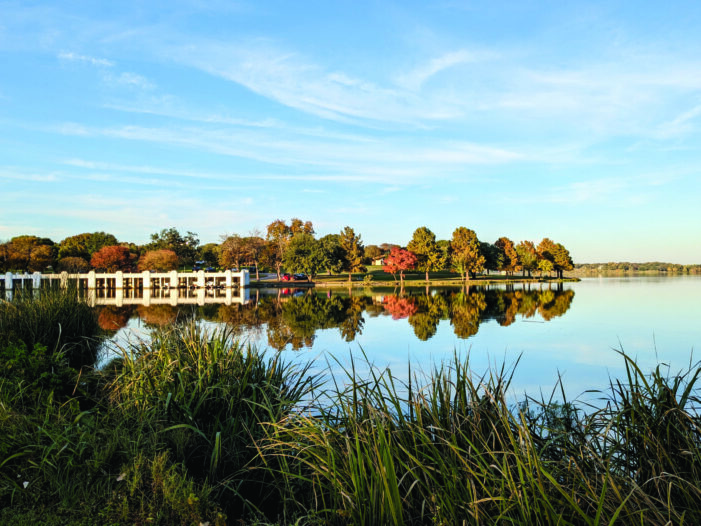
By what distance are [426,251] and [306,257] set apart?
46.8 ft

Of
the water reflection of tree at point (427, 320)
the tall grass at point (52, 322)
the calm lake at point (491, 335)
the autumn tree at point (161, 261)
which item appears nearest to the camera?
the tall grass at point (52, 322)

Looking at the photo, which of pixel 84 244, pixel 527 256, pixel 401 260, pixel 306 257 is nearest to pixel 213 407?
pixel 306 257

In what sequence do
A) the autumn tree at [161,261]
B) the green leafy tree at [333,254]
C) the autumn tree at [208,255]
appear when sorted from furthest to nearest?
the autumn tree at [208,255]
the autumn tree at [161,261]
the green leafy tree at [333,254]

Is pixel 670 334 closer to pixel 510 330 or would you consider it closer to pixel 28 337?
pixel 510 330

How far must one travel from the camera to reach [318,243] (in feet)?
183

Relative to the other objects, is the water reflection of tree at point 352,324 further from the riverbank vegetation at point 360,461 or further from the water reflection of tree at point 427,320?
the riverbank vegetation at point 360,461

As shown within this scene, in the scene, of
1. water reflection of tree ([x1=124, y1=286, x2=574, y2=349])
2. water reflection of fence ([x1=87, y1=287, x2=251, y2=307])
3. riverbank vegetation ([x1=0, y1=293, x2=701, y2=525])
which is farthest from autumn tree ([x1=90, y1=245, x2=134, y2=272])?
riverbank vegetation ([x1=0, y1=293, x2=701, y2=525])

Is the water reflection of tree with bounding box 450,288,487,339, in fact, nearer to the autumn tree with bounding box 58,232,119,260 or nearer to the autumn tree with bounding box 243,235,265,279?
the autumn tree with bounding box 243,235,265,279

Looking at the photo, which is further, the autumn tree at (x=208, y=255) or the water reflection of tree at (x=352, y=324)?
the autumn tree at (x=208, y=255)

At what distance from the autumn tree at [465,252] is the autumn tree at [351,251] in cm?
1220

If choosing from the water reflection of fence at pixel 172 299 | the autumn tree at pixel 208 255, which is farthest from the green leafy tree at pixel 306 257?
the autumn tree at pixel 208 255

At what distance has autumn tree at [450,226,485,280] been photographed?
58.8m

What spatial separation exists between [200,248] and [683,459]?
95207 mm

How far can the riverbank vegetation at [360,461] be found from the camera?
2.88 meters
